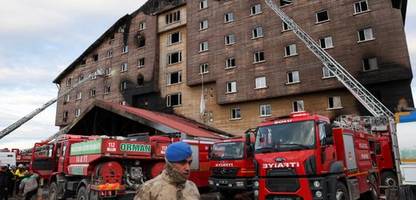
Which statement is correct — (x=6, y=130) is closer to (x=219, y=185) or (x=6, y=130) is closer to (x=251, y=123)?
(x=251, y=123)

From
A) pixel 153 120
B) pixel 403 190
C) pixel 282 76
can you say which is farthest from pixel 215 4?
pixel 403 190

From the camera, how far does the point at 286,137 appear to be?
11.2m

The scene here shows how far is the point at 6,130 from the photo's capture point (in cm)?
4756

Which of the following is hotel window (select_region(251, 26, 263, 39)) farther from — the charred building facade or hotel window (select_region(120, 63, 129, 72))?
hotel window (select_region(120, 63, 129, 72))

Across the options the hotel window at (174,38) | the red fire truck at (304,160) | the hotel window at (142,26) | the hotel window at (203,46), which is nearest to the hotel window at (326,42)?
the hotel window at (203,46)

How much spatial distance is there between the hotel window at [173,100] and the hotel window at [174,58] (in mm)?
3944

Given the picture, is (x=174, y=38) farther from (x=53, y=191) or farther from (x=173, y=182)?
(x=173, y=182)

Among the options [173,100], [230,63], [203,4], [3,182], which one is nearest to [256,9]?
[230,63]

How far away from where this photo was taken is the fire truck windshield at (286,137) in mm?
10867

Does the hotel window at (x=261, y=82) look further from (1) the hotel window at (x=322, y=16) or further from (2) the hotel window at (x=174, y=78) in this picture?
(2) the hotel window at (x=174, y=78)

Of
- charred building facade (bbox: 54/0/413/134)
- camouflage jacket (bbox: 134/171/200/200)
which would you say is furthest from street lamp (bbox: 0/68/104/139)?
camouflage jacket (bbox: 134/171/200/200)

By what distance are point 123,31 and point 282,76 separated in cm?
2404

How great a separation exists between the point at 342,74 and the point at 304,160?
16.7 meters

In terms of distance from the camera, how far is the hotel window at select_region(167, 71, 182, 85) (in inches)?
1521
